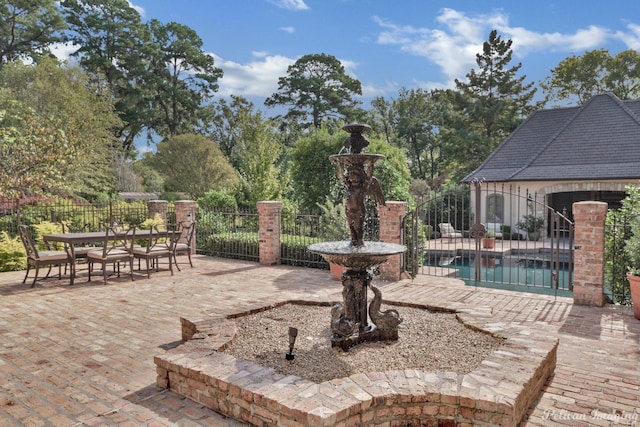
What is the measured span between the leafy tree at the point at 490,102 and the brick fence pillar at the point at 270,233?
65.1 ft

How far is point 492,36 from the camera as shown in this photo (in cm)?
2759

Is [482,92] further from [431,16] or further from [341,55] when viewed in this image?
[431,16]

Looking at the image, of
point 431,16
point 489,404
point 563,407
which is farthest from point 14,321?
point 431,16

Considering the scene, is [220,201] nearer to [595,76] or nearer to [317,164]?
[317,164]

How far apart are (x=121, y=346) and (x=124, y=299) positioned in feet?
7.78

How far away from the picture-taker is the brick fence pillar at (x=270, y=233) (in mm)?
10062

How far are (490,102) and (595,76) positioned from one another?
8.02 meters

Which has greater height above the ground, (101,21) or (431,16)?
(101,21)

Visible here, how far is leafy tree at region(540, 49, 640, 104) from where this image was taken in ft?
90.4

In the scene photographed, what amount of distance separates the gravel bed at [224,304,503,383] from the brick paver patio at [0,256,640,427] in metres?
0.60

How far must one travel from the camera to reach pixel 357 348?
161 inches

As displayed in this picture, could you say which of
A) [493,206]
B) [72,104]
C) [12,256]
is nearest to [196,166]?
[72,104]

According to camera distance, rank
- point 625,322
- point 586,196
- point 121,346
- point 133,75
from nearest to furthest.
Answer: point 121,346, point 625,322, point 586,196, point 133,75

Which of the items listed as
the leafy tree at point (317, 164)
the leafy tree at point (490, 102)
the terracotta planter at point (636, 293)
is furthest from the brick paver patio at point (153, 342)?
the leafy tree at point (490, 102)
